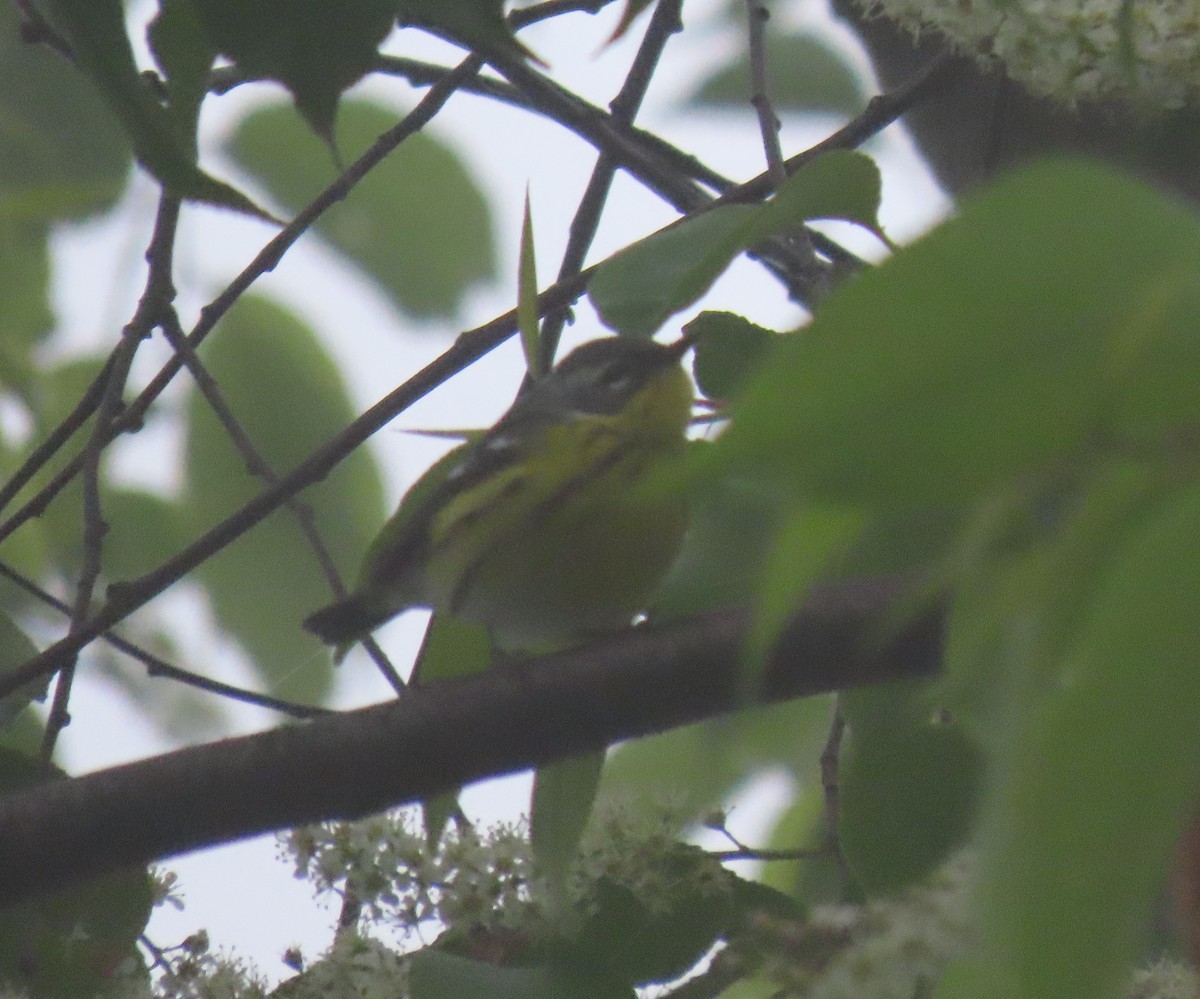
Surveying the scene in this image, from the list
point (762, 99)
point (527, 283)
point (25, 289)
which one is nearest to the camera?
point (527, 283)

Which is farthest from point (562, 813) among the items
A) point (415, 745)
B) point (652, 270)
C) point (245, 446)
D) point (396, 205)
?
point (396, 205)

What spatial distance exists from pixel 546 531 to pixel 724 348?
114cm

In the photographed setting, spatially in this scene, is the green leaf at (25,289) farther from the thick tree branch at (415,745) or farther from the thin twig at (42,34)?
the thick tree branch at (415,745)

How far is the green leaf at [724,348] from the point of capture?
1.99 meters

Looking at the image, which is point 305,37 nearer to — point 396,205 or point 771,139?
point 771,139

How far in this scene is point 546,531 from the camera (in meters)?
3.09

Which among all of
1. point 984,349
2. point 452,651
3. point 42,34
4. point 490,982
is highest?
point 42,34

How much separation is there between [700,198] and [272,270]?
0.91 m

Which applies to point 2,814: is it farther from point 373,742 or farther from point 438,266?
point 438,266

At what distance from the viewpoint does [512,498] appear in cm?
316

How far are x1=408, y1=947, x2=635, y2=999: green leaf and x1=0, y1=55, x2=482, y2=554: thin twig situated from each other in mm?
1247

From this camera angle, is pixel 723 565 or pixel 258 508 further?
pixel 258 508

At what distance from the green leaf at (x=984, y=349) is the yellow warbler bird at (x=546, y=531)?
221 cm

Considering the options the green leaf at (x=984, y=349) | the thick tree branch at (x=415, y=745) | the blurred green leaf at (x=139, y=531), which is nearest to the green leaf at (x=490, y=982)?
the thick tree branch at (x=415, y=745)
